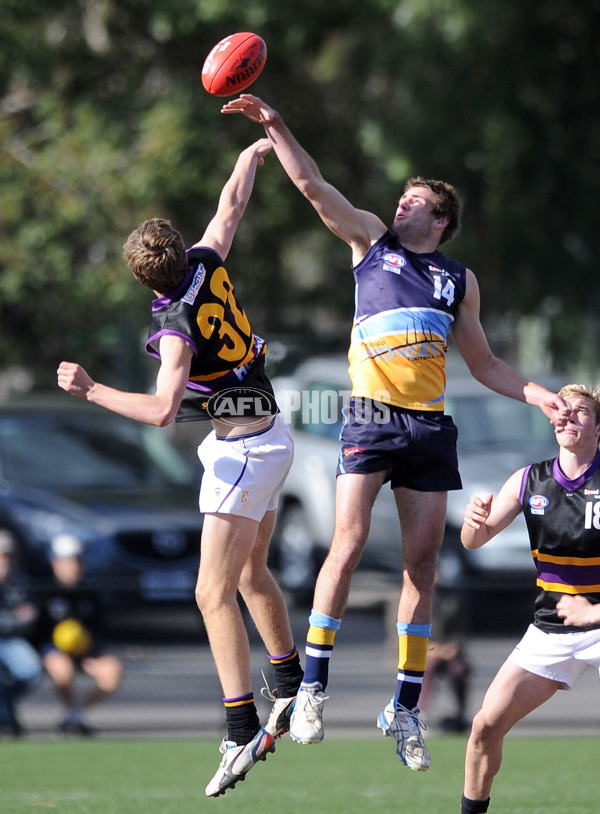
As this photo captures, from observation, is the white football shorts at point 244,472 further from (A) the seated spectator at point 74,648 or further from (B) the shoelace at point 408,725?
(A) the seated spectator at point 74,648

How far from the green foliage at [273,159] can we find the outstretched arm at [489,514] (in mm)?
10062

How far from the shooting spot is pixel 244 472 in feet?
20.3

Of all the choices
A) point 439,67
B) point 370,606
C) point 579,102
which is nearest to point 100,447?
point 370,606

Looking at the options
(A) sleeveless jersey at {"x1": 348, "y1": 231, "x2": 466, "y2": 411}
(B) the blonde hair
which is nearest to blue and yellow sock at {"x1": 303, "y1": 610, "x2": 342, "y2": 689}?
(A) sleeveless jersey at {"x1": 348, "y1": 231, "x2": 466, "y2": 411}

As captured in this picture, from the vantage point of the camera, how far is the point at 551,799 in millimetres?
8930

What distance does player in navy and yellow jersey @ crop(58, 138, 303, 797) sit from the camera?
237 inches

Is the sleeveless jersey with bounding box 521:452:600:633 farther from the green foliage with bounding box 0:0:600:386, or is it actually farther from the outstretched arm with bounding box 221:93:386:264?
the green foliage with bounding box 0:0:600:386

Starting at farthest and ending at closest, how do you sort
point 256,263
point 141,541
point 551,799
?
1. point 256,263
2. point 141,541
3. point 551,799

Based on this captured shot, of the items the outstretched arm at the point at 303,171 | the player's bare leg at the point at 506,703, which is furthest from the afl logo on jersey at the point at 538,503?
the outstretched arm at the point at 303,171

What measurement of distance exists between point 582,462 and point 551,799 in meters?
3.66

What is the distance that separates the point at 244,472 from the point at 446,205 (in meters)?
1.72

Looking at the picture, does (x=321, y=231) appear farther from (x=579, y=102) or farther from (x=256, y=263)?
(x=579, y=102)

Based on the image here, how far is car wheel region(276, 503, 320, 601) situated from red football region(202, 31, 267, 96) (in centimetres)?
974

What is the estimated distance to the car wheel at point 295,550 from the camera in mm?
15695
